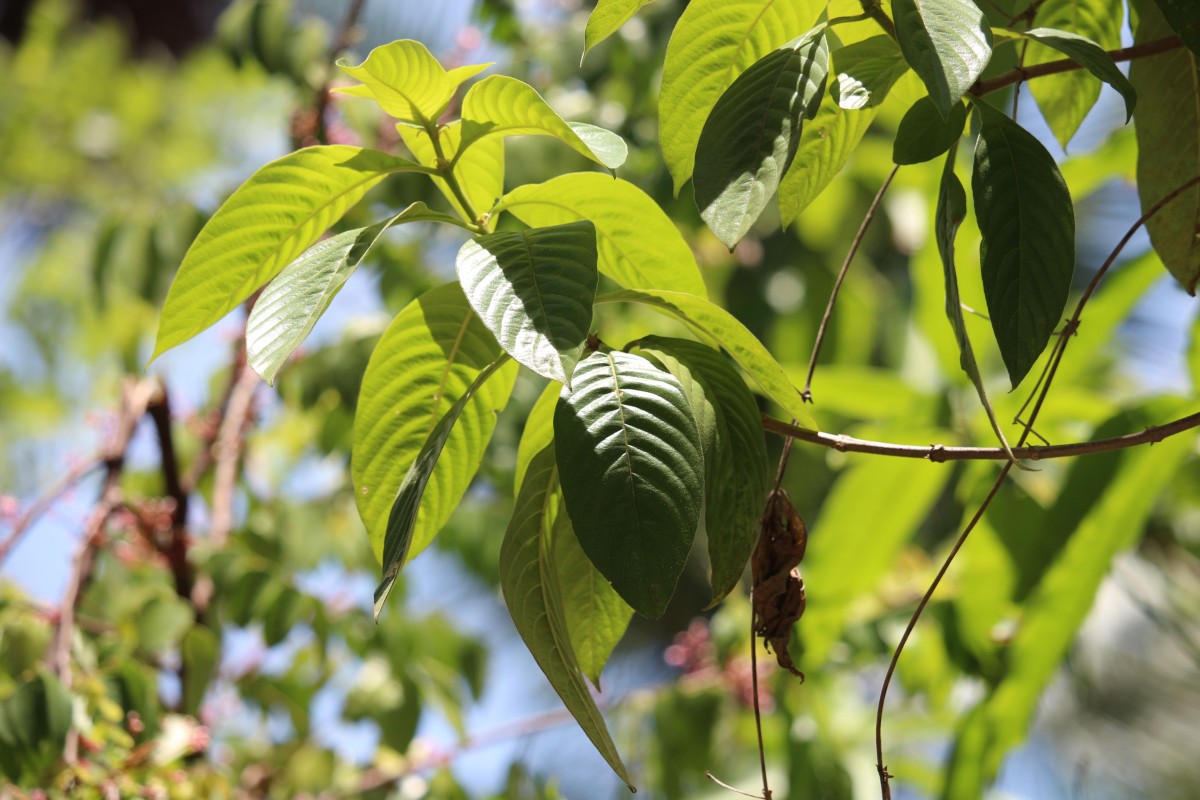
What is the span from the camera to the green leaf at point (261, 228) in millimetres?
434

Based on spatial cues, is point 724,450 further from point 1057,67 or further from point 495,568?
point 495,568

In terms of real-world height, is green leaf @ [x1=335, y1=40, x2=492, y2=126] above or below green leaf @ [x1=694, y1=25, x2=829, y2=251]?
above

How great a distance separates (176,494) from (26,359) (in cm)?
262

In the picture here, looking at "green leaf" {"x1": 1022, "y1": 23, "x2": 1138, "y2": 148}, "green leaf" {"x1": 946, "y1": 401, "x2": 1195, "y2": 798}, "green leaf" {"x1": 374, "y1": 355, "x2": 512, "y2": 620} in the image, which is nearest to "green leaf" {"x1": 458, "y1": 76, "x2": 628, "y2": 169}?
"green leaf" {"x1": 374, "y1": 355, "x2": 512, "y2": 620}

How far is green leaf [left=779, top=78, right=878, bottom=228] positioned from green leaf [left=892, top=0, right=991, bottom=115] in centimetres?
9

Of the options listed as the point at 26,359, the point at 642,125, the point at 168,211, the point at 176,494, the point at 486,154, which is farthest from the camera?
the point at 26,359

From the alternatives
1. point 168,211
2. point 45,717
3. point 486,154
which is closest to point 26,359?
point 168,211

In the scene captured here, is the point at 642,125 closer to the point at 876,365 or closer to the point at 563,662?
the point at 563,662

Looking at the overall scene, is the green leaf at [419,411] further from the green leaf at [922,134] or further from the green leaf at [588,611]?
the green leaf at [922,134]

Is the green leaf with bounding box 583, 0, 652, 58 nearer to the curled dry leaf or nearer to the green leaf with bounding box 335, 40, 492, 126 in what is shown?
the green leaf with bounding box 335, 40, 492, 126

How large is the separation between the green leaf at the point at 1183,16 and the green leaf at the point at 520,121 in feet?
0.69

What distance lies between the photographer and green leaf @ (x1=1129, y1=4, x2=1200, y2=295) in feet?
1.75

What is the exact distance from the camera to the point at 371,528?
18.9 inches

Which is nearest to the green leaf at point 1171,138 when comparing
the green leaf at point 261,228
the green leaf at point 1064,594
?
the green leaf at point 261,228
